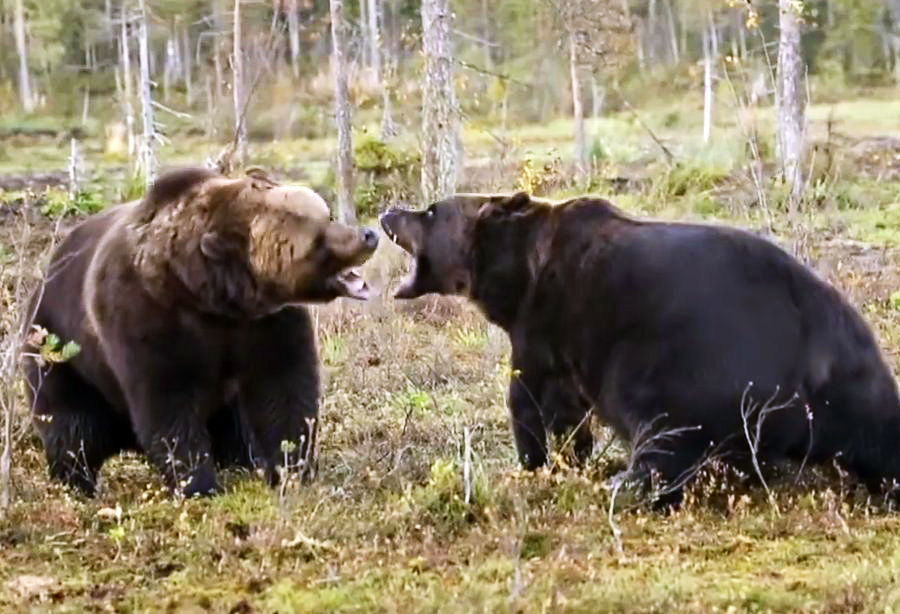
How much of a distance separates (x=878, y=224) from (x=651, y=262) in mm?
13827

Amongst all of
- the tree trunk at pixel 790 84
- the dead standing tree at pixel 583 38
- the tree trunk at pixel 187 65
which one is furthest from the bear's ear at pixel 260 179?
the tree trunk at pixel 187 65

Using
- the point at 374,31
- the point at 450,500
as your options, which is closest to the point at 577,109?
the point at 374,31

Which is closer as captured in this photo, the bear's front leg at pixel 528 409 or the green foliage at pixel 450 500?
the green foliage at pixel 450 500

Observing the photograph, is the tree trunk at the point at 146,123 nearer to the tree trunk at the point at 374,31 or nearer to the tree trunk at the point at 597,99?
the tree trunk at the point at 374,31

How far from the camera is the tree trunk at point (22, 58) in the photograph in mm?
54750

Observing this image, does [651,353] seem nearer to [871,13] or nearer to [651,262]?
[651,262]

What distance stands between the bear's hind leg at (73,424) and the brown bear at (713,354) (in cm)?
231

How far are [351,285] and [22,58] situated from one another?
5108cm

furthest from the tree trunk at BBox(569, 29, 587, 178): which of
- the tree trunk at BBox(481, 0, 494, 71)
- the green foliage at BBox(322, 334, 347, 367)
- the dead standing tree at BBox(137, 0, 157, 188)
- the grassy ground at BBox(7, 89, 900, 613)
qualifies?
the tree trunk at BBox(481, 0, 494, 71)

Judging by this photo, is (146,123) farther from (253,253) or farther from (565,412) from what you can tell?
(565,412)

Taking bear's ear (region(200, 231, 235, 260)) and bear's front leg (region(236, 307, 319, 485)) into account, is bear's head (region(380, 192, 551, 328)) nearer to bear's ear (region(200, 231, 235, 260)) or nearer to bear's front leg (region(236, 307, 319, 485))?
bear's front leg (region(236, 307, 319, 485))

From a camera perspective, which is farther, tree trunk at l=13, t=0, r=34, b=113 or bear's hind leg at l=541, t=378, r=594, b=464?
tree trunk at l=13, t=0, r=34, b=113

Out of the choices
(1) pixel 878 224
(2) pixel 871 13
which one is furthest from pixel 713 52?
(1) pixel 878 224

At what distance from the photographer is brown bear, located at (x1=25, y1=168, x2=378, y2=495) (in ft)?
23.7
